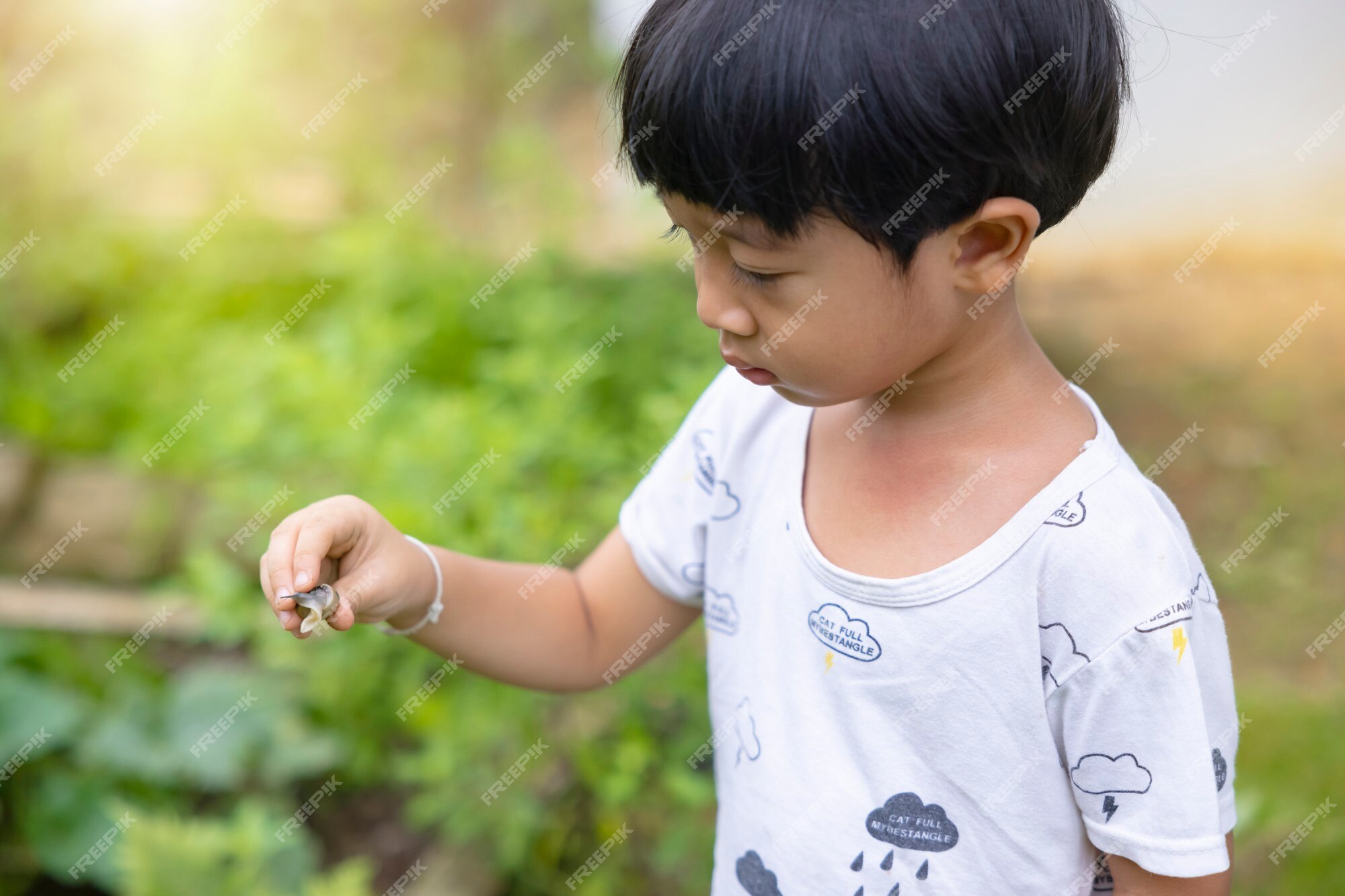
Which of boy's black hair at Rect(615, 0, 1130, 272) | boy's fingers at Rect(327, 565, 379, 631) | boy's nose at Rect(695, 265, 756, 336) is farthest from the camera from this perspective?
boy's fingers at Rect(327, 565, 379, 631)

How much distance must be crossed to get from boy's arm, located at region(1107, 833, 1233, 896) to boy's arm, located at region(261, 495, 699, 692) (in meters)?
0.57

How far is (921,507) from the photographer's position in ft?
3.36

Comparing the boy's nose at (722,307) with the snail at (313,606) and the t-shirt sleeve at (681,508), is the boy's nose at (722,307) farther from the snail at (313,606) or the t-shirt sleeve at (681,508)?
the snail at (313,606)

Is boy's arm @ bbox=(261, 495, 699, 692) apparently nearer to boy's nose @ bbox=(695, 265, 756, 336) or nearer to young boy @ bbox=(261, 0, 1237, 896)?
young boy @ bbox=(261, 0, 1237, 896)

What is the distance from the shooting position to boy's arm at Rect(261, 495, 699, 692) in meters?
1.05

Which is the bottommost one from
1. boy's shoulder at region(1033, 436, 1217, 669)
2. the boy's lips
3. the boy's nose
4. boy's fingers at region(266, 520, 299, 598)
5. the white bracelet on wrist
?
boy's shoulder at region(1033, 436, 1217, 669)

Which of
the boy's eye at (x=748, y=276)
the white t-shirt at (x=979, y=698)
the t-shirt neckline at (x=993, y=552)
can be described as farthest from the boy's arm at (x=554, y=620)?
the boy's eye at (x=748, y=276)

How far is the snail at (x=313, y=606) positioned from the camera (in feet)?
3.26

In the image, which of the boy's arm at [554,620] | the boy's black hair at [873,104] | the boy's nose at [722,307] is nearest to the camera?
the boy's black hair at [873,104]

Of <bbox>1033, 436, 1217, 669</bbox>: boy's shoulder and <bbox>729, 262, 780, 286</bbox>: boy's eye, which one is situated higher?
<bbox>729, 262, 780, 286</bbox>: boy's eye

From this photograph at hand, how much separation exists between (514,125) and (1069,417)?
3.27 meters

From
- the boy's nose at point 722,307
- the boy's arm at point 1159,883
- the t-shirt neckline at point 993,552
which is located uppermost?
the boy's nose at point 722,307

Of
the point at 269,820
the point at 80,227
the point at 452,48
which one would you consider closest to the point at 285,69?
the point at 452,48

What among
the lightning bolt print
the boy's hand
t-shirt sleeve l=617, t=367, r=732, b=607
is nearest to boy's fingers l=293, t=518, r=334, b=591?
the boy's hand
